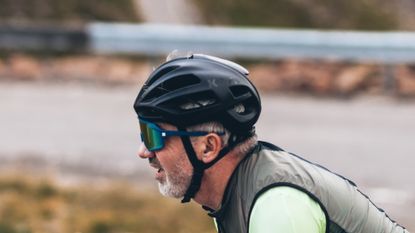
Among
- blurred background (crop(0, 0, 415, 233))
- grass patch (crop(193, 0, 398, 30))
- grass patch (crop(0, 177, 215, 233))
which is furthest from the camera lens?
grass patch (crop(193, 0, 398, 30))

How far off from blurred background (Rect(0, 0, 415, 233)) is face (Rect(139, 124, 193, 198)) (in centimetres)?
430

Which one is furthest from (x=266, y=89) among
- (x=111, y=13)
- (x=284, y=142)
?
(x=111, y=13)

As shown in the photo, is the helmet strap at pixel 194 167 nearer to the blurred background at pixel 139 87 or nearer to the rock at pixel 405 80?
the blurred background at pixel 139 87

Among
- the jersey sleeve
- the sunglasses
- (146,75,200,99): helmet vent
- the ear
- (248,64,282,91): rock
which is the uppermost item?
(248,64,282,91): rock

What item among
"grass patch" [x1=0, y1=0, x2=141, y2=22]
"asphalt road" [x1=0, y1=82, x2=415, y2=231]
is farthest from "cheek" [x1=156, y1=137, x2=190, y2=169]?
"grass patch" [x1=0, y1=0, x2=141, y2=22]

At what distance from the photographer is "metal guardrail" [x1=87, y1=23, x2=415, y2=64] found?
14688 millimetres

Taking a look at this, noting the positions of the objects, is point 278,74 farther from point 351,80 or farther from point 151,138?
point 151,138

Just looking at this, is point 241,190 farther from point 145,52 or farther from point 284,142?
point 145,52

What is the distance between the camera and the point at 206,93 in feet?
10.5

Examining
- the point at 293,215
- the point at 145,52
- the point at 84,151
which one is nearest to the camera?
the point at 293,215

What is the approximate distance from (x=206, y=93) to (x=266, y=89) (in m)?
11.4

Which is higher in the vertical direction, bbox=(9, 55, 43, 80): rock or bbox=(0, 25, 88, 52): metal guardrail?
bbox=(0, 25, 88, 52): metal guardrail

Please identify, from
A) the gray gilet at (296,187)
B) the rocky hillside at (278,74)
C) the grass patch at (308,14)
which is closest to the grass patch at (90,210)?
the gray gilet at (296,187)

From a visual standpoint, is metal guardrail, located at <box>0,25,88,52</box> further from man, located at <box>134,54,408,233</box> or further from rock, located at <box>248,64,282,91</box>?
man, located at <box>134,54,408,233</box>
